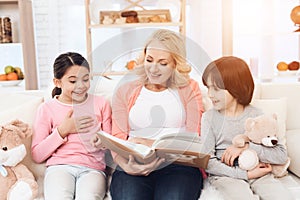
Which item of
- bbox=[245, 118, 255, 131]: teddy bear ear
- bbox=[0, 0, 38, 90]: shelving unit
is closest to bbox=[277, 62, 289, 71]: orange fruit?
bbox=[245, 118, 255, 131]: teddy bear ear

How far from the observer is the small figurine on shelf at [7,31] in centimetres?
269

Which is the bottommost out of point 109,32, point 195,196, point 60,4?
point 195,196

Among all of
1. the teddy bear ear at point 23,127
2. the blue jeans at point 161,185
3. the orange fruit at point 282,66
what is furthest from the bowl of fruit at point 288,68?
the teddy bear ear at point 23,127

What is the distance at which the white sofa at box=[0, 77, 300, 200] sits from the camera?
1580mm

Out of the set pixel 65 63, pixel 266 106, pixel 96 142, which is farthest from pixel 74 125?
pixel 266 106

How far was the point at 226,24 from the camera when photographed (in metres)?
2.86

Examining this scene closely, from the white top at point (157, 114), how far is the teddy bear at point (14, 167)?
15.9 inches

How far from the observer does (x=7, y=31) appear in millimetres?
2713

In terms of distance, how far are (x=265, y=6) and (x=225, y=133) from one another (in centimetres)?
182

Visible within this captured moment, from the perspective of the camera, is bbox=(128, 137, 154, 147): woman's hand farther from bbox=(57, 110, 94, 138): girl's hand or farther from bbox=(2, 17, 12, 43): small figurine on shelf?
bbox=(2, 17, 12, 43): small figurine on shelf

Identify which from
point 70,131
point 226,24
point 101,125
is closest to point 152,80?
point 101,125

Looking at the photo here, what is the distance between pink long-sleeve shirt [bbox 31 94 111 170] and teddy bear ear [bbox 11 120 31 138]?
0.07 m

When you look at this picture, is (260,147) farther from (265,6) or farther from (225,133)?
(265,6)

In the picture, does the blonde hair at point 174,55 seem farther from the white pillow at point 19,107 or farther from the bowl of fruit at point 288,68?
the bowl of fruit at point 288,68
